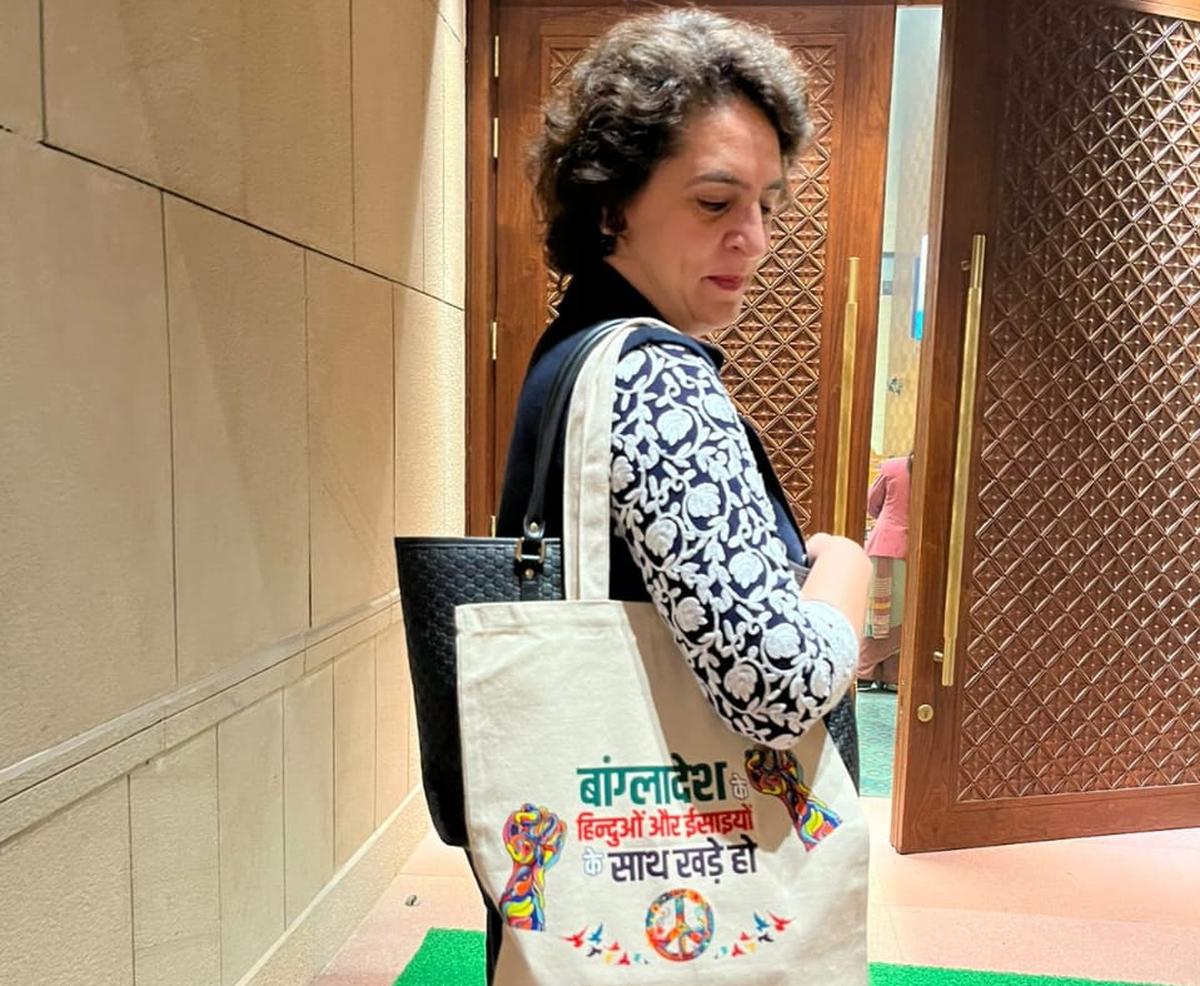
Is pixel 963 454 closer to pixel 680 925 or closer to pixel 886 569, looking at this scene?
pixel 886 569

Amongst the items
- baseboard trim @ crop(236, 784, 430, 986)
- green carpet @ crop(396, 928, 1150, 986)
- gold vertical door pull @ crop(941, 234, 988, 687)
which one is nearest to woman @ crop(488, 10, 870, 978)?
baseboard trim @ crop(236, 784, 430, 986)

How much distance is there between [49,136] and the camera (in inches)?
35.5

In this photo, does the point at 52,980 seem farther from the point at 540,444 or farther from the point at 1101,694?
the point at 1101,694

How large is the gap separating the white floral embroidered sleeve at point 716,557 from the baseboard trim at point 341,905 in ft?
3.69

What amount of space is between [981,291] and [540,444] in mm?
1697

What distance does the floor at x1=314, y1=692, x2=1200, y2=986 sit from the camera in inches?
66.3

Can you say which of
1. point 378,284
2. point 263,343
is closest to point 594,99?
point 263,343

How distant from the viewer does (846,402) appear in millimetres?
2322

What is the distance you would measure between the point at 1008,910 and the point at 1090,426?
111 centimetres

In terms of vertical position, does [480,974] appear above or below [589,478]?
below

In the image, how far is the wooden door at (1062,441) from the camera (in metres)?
2.02

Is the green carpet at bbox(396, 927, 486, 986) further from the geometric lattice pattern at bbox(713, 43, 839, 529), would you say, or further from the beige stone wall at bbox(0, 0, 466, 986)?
the geometric lattice pattern at bbox(713, 43, 839, 529)

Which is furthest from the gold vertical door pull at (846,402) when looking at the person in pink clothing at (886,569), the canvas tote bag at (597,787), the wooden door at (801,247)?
the canvas tote bag at (597,787)

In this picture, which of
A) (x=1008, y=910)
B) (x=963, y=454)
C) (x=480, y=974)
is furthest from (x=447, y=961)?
(x=963, y=454)
